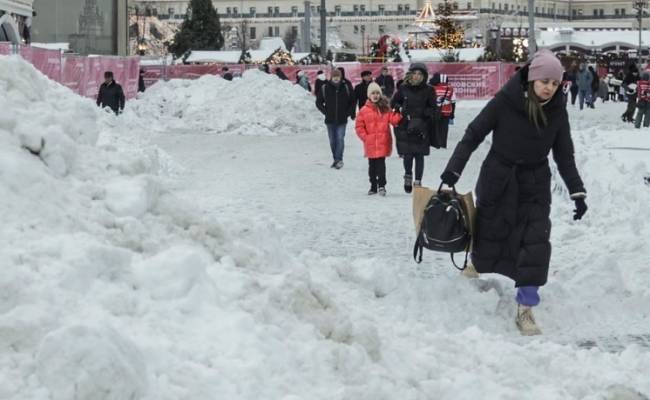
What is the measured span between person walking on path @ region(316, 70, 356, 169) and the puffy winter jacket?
10.9 feet

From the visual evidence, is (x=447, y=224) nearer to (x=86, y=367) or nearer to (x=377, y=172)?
(x=86, y=367)

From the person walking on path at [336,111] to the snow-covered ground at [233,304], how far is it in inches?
286

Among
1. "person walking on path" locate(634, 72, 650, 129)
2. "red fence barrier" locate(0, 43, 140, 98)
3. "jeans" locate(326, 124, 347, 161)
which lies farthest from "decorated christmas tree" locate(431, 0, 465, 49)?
"jeans" locate(326, 124, 347, 161)

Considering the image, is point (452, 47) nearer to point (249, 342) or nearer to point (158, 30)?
point (158, 30)

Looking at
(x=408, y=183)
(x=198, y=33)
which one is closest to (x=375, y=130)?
(x=408, y=183)

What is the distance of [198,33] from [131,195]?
79.4m

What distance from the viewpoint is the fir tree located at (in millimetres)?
84250

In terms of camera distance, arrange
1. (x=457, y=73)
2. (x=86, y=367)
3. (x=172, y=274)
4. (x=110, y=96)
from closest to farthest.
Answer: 1. (x=86, y=367)
2. (x=172, y=274)
3. (x=110, y=96)
4. (x=457, y=73)

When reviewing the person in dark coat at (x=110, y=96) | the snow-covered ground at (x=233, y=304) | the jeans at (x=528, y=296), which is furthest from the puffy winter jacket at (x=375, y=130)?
the person in dark coat at (x=110, y=96)

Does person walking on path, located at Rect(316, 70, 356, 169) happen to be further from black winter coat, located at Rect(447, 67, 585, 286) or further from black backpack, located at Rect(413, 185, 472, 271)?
black winter coat, located at Rect(447, 67, 585, 286)

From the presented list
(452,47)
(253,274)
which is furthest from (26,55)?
(452,47)

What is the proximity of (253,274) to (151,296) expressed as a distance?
96cm

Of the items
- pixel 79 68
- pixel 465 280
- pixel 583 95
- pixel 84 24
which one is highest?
pixel 84 24

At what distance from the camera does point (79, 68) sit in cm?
2481
